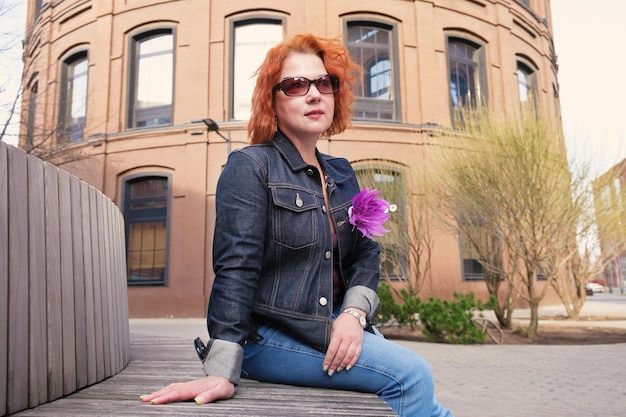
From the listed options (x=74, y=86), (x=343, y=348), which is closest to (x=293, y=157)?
(x=343, y=348)

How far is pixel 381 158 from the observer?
51.4 ft

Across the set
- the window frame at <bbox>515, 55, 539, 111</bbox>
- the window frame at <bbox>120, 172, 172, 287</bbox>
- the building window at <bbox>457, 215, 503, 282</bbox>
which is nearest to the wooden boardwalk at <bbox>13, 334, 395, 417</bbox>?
the building window at <bbox>457, 215, 503, 282</bbox>

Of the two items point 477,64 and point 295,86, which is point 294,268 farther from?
point 477,64

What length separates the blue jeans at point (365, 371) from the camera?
1.51 metres

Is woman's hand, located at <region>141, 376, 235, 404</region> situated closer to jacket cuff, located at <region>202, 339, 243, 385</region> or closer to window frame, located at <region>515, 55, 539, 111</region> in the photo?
jacket cuff, located at <region>202, 339, 243, 385</region>

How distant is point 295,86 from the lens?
188 centimetres

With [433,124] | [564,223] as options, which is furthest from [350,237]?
[433,124]

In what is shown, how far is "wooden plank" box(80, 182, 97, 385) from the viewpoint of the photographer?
2.10 m

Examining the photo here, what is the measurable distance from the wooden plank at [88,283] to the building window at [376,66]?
48.6 feet

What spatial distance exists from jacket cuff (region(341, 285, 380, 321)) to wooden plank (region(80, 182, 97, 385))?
1.16m

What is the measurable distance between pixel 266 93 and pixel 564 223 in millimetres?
9632

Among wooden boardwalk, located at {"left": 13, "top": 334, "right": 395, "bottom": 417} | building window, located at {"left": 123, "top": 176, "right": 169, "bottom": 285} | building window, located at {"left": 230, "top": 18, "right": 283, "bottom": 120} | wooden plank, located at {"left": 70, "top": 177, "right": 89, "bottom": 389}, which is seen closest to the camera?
wooden boardwalk, located at {"left": 13, "top": 334, "right": 395, "bottom": 417}

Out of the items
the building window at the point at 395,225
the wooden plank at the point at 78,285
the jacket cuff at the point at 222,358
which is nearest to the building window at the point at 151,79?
the building window at the point at 395,225

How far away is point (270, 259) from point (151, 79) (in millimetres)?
17486
